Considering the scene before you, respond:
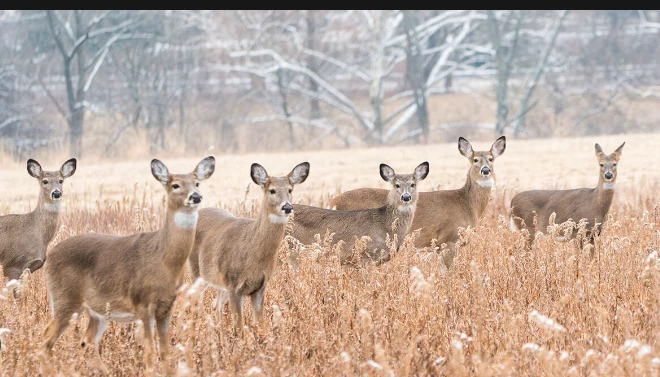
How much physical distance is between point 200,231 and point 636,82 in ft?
136

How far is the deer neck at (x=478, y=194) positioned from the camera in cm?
1163

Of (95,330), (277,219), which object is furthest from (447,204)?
(95,330)

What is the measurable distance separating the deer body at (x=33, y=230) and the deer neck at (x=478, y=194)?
429cm

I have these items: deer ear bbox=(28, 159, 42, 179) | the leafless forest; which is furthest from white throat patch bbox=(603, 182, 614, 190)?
the leafless forest

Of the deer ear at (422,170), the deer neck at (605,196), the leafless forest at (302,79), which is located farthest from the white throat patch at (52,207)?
the leafless forest at (302,79)

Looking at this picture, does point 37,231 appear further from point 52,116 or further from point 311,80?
point 311,80

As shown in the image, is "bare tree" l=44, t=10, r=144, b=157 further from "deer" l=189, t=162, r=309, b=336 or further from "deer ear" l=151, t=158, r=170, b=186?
"deer ear" l=151, t=158, r=170, b=186

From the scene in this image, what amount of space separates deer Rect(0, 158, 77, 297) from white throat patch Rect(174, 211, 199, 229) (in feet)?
11.4

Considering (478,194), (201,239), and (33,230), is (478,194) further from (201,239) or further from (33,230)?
(33,230)

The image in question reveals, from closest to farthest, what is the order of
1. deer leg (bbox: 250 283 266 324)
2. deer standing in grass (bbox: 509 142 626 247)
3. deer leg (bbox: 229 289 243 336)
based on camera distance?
deer leg (bbox: 229 289 243 336), deer leg (bbox: 250 283 266 324), deer standing in grass (bbox: 509 142 626 247)

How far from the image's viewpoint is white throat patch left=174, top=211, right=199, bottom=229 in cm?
675

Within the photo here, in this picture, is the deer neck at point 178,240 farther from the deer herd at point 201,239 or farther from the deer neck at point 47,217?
the deer neck at point 47,217

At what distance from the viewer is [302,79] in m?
48.4
